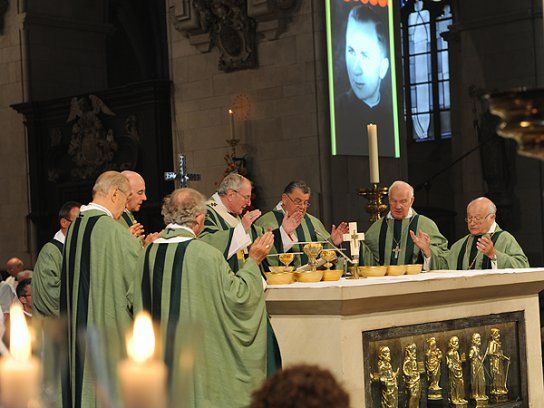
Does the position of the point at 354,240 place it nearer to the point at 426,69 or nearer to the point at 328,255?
the point at 328,255

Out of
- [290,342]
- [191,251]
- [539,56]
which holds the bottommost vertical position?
[290,342]

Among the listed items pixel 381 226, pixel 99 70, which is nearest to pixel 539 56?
pixel 99 70

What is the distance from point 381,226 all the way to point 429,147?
12.8 meters

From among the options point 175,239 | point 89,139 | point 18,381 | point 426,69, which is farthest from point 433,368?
point 426,69

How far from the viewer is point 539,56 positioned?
1501 centimetres

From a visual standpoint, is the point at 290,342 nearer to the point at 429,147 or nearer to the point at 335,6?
the point at 335,6

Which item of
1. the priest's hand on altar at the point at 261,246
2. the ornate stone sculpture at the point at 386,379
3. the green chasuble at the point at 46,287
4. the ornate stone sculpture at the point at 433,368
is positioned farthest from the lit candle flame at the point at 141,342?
the green chasuble at the point at 46,287

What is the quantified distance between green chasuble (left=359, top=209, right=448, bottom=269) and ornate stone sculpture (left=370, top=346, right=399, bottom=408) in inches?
72.2

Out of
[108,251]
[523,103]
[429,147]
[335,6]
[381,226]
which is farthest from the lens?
[429,147]

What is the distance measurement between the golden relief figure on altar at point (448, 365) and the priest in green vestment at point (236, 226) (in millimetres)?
703

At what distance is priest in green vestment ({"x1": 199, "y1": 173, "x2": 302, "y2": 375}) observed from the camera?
591cm

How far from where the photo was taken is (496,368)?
6637mm

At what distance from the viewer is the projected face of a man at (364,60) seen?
11.5 meters

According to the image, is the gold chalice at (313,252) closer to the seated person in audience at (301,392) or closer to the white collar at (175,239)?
the white collar at (175,239)
